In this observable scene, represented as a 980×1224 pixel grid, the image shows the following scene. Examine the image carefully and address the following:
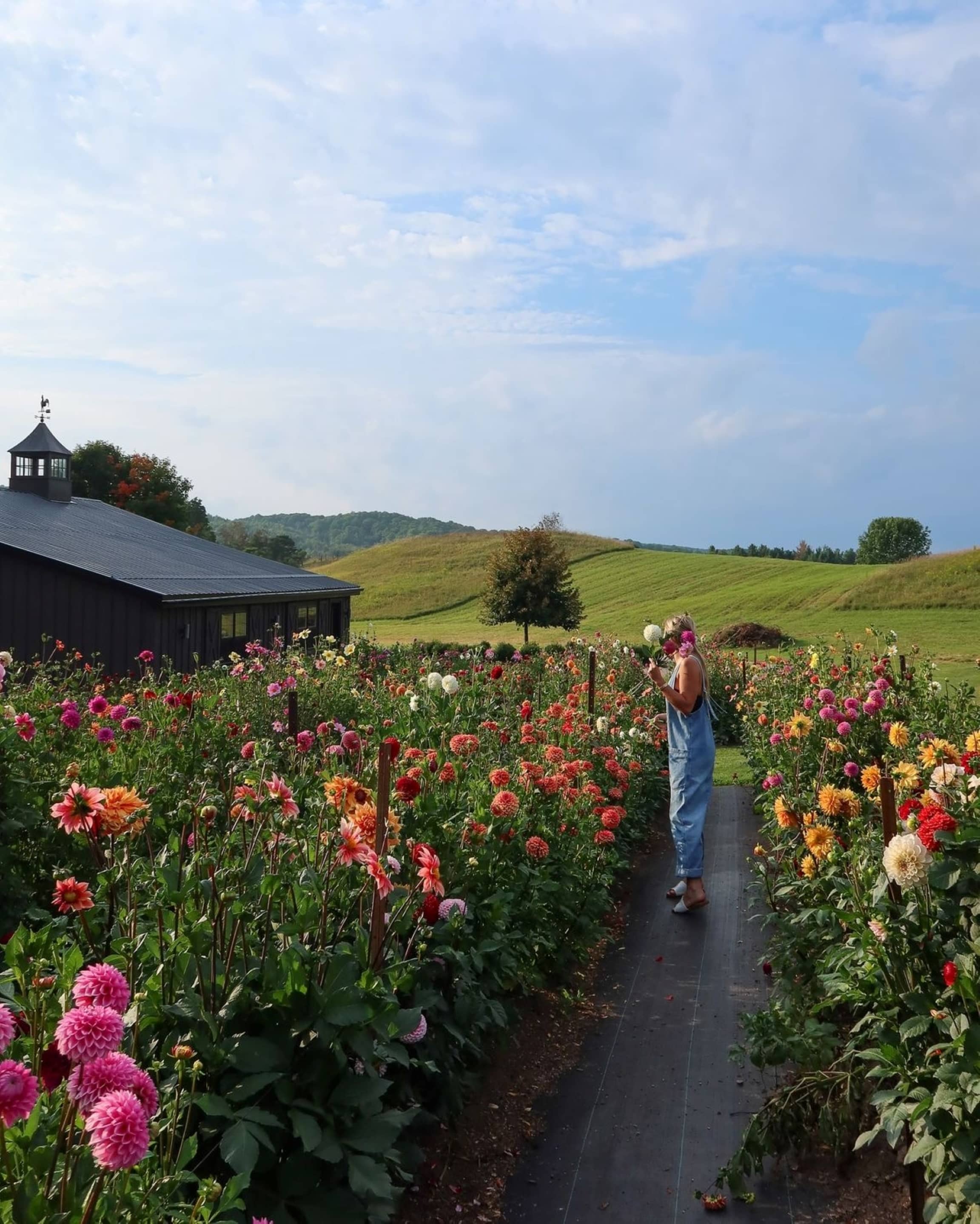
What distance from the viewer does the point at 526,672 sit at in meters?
11.8

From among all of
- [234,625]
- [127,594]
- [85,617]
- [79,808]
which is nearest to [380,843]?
[79,808]

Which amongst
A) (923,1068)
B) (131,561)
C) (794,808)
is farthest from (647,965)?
(131,561)

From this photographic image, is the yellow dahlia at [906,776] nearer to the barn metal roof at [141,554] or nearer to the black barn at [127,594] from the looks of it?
the black barn at [127,594]

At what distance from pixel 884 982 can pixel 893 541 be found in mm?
85433

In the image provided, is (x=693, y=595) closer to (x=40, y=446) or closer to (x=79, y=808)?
(x=40, y=446)

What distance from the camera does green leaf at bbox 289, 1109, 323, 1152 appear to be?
2.07 meters

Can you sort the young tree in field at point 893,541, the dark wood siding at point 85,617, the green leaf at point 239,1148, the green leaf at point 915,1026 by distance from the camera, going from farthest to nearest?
the young tree in field at point 893,541, the dark wood siding at point 85,617, the green leaf at point 915,1026, the green leaf at point 239,1148

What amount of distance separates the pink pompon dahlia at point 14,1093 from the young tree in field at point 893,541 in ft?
278

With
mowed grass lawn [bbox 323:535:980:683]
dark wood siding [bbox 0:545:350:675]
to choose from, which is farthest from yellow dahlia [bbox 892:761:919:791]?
mowed grass lawn [bbox 323:535:980:683]

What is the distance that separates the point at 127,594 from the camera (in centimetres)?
1814

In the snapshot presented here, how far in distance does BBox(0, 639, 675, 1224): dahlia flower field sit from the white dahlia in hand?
4.04 ft

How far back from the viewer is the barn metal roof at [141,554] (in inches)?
739

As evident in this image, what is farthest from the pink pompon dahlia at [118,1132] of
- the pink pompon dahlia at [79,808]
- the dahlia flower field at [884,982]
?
the dahlia flower field at [884,982]

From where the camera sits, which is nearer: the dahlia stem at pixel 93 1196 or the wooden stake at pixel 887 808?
the dahlia stem at pixel 93 1196
